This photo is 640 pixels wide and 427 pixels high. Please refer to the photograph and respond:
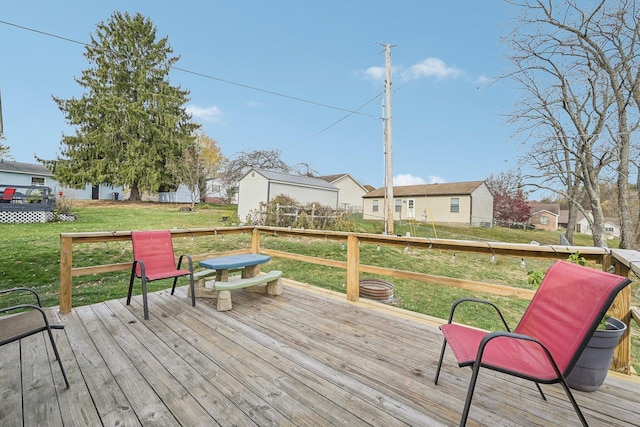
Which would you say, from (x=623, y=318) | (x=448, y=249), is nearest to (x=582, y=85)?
(x=448, y=249)

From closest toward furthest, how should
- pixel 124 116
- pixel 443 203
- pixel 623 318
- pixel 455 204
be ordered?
pixel 623 318 < pixel 124 116 < pixel 455 204 < pixel 443 203

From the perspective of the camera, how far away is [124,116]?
19.9 m

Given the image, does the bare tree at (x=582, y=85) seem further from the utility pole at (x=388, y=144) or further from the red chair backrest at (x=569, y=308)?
the red chair backrest at (x=569, y=308)

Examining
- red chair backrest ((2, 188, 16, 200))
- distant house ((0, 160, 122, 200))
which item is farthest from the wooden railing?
distant house ((0, 160, 122, 200))

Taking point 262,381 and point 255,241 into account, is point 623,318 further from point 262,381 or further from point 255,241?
point 255,241

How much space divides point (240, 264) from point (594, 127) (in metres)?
12.5

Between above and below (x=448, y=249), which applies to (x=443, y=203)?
above

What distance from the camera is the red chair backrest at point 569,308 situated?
52.4 inches

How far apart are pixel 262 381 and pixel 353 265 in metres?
1.81

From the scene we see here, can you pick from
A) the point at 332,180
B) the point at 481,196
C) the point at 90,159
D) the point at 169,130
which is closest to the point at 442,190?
the point at 481,196

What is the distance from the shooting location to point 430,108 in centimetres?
1314

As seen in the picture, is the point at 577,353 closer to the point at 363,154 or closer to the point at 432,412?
the point at 432,412

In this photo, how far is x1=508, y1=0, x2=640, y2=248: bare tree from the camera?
8.52 meters

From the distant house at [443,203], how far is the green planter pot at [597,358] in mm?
20302
